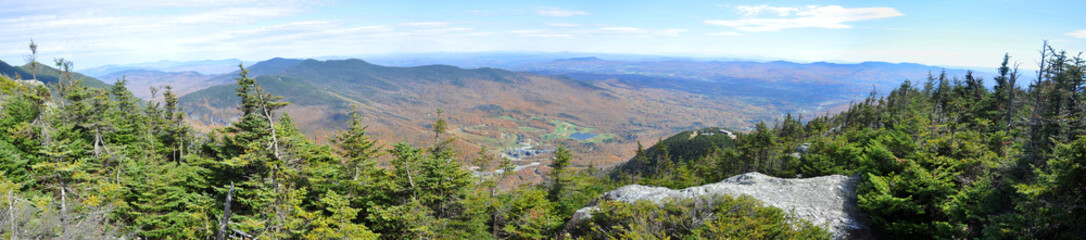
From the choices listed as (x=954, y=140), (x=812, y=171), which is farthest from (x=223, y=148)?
(x=812, y=171)

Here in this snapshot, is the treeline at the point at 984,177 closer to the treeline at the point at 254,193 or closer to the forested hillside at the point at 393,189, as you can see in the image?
the forested hillside at the point at 393,189

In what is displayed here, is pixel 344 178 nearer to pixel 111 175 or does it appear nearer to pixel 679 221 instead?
pixel 111 175

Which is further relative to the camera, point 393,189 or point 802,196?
point 802,196

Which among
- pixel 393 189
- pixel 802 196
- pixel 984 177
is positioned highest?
pixel 984 177

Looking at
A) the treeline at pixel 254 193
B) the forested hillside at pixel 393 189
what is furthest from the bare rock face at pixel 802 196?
the treeline at pixel 254 193

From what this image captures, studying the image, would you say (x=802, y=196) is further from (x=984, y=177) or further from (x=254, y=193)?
(x=254, y=193)

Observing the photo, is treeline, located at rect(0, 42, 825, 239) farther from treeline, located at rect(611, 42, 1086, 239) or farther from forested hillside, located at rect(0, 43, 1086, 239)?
treeline, located at rect(611, 42, 1086, 239)

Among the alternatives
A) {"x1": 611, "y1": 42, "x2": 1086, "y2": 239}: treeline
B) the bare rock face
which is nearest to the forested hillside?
{"x1": 611, "y1": 42, "x2": 1086, "y2": 239}: treeline

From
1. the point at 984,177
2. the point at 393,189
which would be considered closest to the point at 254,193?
the point at 393,189
